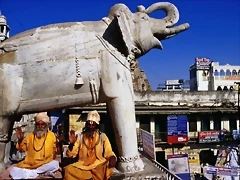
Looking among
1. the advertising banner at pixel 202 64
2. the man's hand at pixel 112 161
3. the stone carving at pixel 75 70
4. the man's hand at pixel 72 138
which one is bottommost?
the man's hand at pixel 112 161

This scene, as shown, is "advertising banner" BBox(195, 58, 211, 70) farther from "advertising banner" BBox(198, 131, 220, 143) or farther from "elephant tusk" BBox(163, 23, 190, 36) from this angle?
"elephant tusk" BBox(163, 23, 190, 36)

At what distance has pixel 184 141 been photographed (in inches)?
731

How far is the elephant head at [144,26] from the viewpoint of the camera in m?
3.70

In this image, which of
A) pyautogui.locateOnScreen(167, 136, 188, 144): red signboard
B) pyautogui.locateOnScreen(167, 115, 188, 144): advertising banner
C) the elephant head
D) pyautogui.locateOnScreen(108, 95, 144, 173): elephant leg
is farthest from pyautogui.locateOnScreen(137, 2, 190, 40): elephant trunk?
pyautogui.locateOnScreen(167, 136, 188, 144): red signboard

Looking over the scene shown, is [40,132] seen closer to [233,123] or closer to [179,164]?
[179,164]

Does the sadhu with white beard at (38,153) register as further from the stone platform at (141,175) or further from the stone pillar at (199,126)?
the stone pillar at (199,126)

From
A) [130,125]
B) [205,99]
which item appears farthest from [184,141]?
[130,125]

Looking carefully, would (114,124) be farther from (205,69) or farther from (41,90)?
(205,69)

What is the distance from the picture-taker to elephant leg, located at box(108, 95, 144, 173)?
12.0 ft

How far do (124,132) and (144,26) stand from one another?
4.41 ft

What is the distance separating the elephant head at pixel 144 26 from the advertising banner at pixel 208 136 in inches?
623

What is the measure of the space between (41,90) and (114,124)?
941mm

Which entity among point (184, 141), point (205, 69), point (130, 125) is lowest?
point (184, 141)

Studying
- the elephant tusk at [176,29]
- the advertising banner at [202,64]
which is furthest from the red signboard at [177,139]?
the advertising banner at [202,64]
